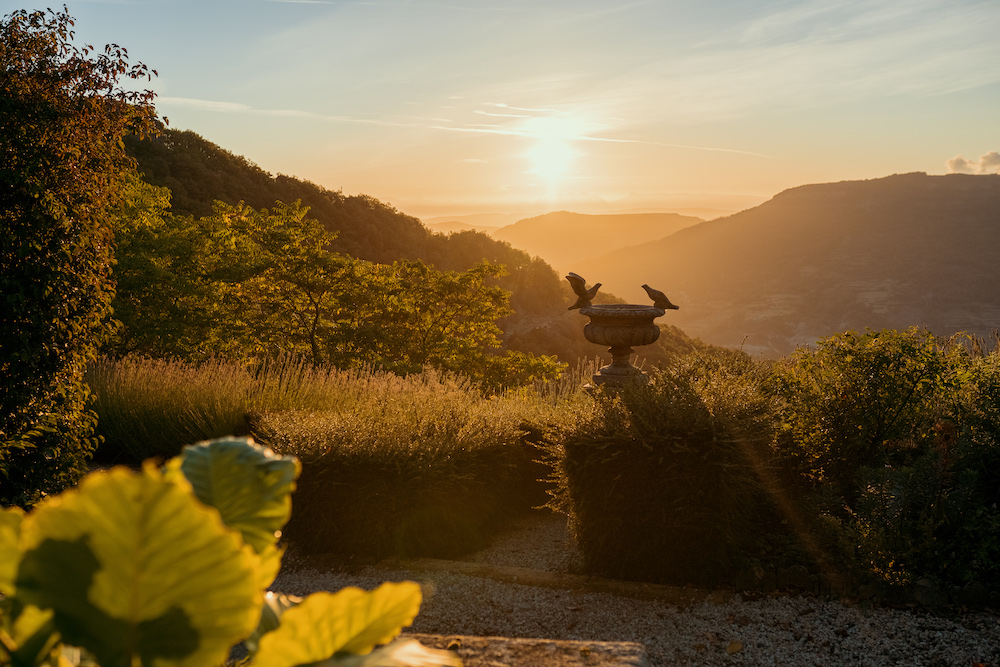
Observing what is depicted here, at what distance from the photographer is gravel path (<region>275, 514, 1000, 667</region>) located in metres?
3.48

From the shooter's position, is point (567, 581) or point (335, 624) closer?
point (335, 624)

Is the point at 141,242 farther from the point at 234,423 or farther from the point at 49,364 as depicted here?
the point at 49,364

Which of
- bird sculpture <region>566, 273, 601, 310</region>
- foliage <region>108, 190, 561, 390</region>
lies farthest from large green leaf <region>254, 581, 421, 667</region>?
foliage <region>108, 190, 561, 390</region>

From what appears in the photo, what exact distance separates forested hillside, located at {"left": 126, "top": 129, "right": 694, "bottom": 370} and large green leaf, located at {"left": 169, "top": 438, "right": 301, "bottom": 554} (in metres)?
31.2

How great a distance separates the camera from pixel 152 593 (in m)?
0.53

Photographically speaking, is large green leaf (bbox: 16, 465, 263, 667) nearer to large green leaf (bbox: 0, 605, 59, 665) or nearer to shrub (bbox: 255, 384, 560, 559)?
large green leaf (bbox: 0, 605, 59, 665)

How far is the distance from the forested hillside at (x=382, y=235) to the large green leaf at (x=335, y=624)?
31294 mm

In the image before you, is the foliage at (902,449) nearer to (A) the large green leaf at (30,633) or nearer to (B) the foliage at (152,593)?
(B) the foliage at (152,593)

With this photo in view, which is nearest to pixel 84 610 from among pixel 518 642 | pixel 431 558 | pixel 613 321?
pixel 518 642

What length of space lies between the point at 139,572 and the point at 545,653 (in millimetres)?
1425

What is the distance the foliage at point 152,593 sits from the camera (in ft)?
1.61

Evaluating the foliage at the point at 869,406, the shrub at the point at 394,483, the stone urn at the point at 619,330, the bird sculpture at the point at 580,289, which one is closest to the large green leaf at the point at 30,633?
the shrub at the point at 394,483

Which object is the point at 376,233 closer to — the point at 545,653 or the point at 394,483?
the point at 394,483

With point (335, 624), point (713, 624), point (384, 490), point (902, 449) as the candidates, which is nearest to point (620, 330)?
point (902, 449)
